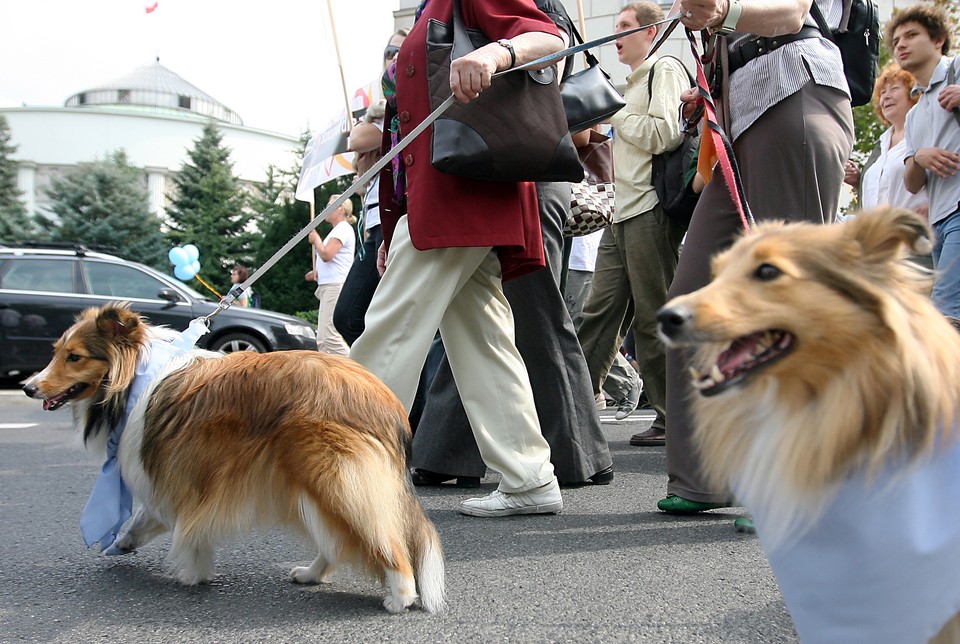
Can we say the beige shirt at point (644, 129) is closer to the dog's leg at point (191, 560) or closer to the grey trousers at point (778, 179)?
the grey trousers at point (778, 179)

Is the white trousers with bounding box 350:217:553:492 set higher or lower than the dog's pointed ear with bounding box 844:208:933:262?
lower

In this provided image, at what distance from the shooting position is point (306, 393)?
2691mm

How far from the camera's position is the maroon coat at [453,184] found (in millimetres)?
3285

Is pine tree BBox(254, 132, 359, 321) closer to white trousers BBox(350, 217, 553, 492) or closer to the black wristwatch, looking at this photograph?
white trousers BBox(350, 217, 553, 492)

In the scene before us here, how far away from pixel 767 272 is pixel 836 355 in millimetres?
212

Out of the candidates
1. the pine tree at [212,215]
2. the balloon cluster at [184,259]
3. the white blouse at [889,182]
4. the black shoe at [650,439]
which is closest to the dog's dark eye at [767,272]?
the white blouse at [889,182]

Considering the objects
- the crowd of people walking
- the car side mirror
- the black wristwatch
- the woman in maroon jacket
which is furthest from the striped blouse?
the car side mirror

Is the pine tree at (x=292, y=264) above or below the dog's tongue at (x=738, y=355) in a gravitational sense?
below

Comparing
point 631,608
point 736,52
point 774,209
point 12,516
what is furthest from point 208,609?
point 736,52

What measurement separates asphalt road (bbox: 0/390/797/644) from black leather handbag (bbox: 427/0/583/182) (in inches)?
56.8

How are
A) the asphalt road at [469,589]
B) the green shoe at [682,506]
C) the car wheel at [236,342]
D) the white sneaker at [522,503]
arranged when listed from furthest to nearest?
the car wheel at [236,342] → the white sneaker at [522,503] → the green shoe at [682,506] → the asphalt road at [469,589]

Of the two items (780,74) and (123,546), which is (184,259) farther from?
(780,74)

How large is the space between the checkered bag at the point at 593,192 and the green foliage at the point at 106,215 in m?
27.9

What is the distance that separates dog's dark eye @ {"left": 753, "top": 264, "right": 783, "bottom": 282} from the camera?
175 centimetres
